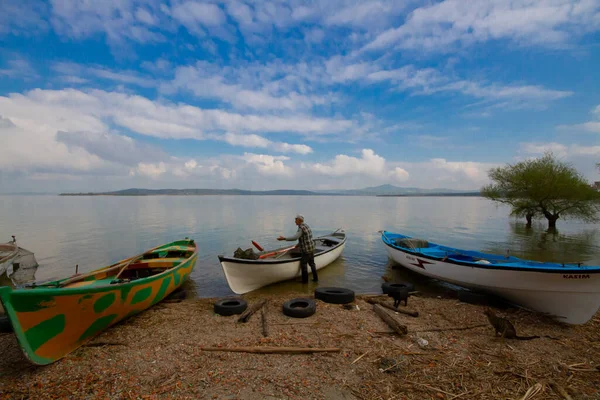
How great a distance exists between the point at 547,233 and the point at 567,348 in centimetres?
3287

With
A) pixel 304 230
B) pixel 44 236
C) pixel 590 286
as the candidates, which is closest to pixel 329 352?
pixel 304 230

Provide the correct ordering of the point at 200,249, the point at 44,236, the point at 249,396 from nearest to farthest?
the point at 249,396 → the point at 200,249 → the point at 44,236

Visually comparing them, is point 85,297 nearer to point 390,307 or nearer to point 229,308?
point 229,308

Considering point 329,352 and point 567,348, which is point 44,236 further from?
point 567,348

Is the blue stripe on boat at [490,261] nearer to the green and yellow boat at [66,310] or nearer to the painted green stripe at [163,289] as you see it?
the painted green stripe at [163,289]

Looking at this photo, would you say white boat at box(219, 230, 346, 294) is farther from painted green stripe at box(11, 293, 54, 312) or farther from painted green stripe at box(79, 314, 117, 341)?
painted green stripe at box(11, 293, 54, 312)

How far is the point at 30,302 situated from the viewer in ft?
16.8

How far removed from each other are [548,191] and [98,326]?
38.4m

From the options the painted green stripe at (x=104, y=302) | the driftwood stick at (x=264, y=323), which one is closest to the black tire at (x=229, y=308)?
the driftwood stick at (x=264, y=323)

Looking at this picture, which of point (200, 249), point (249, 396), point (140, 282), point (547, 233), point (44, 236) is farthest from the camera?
point (547, 233)

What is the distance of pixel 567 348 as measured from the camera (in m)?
6.29

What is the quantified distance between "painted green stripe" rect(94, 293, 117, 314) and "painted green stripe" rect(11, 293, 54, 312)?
93 centimetres

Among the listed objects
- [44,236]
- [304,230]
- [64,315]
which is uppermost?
[304,230]

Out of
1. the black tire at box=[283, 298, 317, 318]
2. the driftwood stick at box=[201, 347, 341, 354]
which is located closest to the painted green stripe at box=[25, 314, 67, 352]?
the driftwood stick at box=[201, 347, 341, 354]
